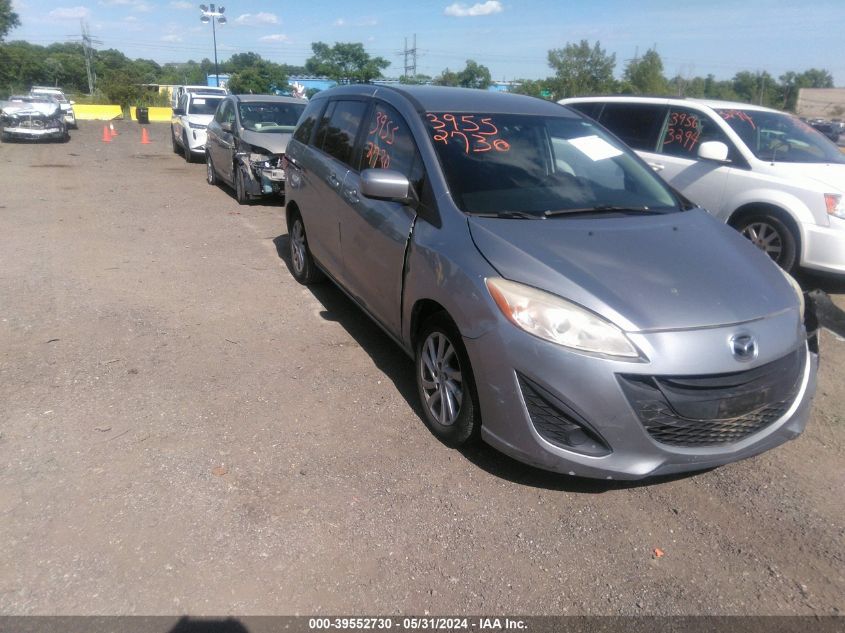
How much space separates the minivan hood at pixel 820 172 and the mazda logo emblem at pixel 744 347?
4163 mm

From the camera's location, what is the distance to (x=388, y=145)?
4426mm

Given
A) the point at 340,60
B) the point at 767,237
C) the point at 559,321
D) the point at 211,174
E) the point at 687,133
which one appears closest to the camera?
the point at 559,321

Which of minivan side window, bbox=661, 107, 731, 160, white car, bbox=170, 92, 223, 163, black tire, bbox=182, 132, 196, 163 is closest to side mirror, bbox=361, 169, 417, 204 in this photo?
minivan side window, bbox=661, 107, 731, 160

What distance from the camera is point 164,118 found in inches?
1492

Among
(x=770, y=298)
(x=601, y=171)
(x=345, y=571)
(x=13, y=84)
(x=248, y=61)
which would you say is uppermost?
(x=248, y=61)

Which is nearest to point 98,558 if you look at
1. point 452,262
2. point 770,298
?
point 452,262

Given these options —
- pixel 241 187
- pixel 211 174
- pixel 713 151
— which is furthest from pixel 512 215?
pixel 211 174

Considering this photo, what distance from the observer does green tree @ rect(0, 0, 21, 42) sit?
6038 centimetres

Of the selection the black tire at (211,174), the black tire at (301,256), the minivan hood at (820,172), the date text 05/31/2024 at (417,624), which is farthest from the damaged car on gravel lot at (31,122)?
the date text 05/31/2024 at (417,624)

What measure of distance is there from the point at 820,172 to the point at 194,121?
1453cm

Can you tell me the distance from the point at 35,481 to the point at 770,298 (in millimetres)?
3708

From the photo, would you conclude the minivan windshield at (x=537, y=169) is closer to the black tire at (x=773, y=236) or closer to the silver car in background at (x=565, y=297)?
the silver car in background at (x=565, y=297)

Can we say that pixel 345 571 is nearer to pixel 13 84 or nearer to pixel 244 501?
pixel 244 501

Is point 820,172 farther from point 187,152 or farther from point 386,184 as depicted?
point 187,152
